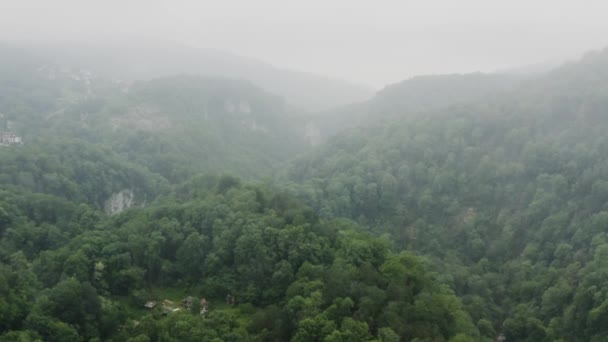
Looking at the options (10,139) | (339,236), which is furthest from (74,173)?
(339,236)

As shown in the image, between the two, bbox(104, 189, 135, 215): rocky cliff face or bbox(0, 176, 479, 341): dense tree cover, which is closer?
bbox(0, 176, 479, 341): dense tree cover

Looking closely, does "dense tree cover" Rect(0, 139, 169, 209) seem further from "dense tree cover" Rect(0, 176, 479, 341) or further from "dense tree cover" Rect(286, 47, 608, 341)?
"dense tree cover" Rect(286, 47, 608, 341)

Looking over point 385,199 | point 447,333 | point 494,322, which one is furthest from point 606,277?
point 385,199

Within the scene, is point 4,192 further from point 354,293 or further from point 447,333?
point 447,333

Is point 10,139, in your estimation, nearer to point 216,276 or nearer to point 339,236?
point 216,276

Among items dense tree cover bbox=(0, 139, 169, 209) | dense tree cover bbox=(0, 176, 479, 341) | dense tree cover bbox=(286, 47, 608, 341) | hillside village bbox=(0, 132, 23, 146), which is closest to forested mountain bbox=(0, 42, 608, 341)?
dense tree cover bbox=(0, 176, 479, 341)

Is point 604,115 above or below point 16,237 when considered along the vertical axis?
above
